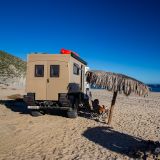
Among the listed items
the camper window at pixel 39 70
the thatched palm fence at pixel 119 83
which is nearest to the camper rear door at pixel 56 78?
the camper window at pixel 39 70

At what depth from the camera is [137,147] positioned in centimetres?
827

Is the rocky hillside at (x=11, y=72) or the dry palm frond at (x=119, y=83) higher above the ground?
the rocky hillside at (x=11, y=72)

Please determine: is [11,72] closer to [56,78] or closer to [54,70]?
→ [54,70]

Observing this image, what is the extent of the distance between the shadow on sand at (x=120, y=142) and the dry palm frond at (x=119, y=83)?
1.74 m

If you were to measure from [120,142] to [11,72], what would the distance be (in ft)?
146

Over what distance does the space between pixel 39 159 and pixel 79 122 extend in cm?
502

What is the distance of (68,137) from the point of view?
380 inches

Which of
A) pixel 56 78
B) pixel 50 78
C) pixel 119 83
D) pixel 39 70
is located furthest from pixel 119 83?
pixel 39 70

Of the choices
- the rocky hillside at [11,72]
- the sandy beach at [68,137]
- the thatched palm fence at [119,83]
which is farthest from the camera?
the rocky hillside at [11,72]

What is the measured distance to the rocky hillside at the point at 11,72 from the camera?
46.9 metres

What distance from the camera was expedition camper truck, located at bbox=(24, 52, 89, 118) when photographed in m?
13.0

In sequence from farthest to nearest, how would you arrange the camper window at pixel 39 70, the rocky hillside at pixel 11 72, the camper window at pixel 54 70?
the rocky hillside at pixel 11 72, the camper window at pixel 39 70, the camper window at pixel 54 70

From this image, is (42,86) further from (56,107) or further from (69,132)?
(69,132)

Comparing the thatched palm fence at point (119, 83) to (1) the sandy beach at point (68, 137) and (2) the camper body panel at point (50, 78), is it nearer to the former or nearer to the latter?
(1) the sandy beach at point (68, 137)
